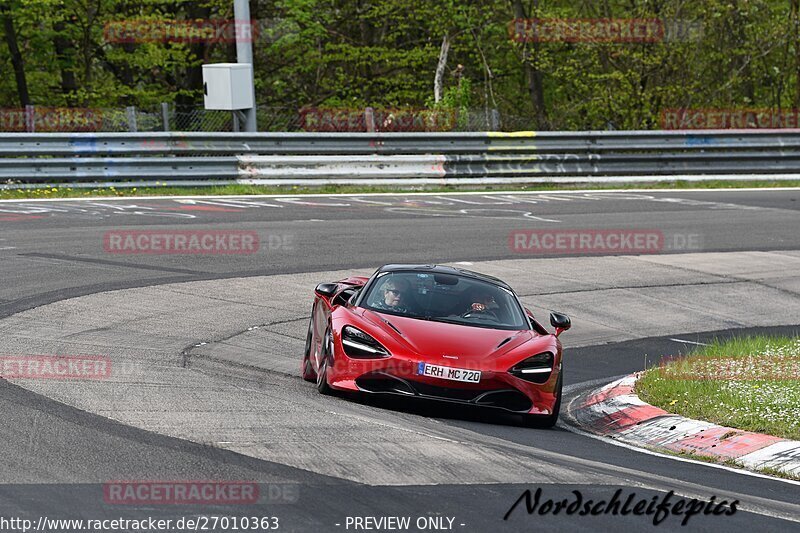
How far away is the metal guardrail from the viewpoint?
2383 cm

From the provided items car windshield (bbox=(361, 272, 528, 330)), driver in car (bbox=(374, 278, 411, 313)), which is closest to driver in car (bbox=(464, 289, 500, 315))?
car windshield (bbox=(361, 272, 528, 330))

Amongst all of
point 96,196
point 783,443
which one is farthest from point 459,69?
point 783,443

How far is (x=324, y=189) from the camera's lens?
25453 mm

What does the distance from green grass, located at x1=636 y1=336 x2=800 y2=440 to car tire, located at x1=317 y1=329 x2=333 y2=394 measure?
2745 millimetres

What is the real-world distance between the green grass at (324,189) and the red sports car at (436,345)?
13865 millimetres

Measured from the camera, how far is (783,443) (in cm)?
838

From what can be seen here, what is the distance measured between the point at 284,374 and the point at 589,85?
25.5m

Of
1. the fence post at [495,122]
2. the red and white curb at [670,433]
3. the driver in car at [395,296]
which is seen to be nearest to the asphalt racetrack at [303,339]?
the red and white curb at [670,433]

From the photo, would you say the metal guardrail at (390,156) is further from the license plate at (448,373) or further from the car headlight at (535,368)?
the license plate at (448,373)

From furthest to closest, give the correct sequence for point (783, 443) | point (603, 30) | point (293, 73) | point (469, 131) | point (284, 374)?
point (293, 73), point (603, 30), point (469, 131), point (284, 374), point (783, 443)

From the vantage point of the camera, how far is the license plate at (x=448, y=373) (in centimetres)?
927

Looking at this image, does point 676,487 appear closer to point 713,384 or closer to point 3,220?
Result: point 713,384

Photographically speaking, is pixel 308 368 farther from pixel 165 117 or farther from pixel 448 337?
pixel 165 117

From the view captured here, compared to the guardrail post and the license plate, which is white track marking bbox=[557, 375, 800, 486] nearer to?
the license plate
